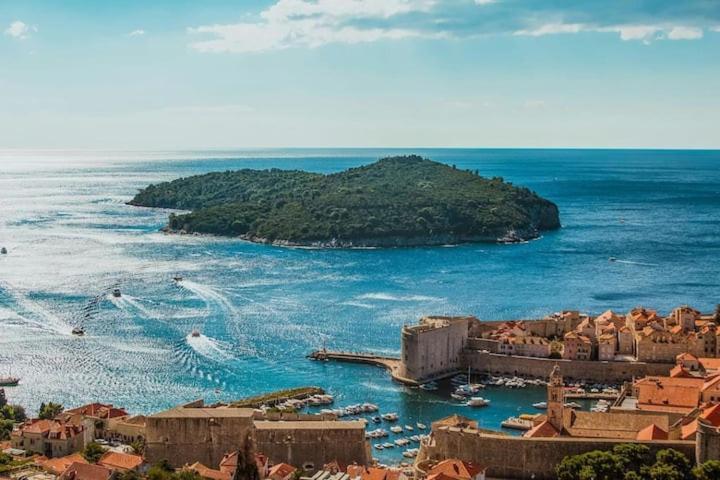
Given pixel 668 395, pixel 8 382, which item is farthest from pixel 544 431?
pixel 8 382

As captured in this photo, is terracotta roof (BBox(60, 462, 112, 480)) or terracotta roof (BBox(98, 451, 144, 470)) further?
terracotta roof (BBox(98, 451, 144, 470))

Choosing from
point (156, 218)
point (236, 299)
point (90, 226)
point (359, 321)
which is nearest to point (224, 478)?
point (359, 321)

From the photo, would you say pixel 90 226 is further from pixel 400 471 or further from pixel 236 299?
pixel 400 471

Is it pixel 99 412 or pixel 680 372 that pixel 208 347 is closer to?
pixel 99 412

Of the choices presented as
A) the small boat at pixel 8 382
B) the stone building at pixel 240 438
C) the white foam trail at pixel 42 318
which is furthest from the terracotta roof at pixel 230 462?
the white foam trail at pixel 42 318

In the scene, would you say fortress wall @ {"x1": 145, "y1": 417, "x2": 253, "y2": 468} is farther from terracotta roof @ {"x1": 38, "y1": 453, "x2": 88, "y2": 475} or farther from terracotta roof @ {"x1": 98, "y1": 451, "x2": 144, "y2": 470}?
terracotta roof @ {"x1": 38, "y1": 453, "x2": 88, "y2": 475}

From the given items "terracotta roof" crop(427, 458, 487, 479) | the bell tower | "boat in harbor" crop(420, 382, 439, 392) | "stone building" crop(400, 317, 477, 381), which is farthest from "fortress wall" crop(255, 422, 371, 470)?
"stone building" crop(400, 317, 477, 381)
